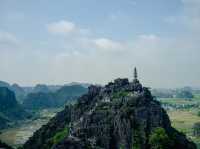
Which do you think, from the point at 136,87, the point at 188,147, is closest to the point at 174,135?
the point at 188,147

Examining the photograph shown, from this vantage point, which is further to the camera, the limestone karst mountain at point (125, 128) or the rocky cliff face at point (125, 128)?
the rocky cliff face at point (125, 128)

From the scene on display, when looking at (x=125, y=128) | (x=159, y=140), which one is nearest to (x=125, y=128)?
(x=125, y=128)

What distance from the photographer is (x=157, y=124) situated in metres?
122

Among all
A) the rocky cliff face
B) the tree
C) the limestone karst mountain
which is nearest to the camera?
the tree

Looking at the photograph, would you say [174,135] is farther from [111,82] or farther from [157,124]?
[111,82]

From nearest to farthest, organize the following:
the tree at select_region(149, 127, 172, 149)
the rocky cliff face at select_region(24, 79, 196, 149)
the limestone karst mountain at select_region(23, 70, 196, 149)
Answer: the tree at select_region(149, 127, 172, 149) < the limestone karst mountain at select_region(23, 70, 196, 149) < the rocky cliff face at select_region(24, 79, 196, 149)

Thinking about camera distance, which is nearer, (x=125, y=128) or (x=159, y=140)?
(x=159, y=140)

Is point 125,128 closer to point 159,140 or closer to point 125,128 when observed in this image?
point 125,128

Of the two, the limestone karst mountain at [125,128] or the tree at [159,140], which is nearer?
the tree at [159,140]

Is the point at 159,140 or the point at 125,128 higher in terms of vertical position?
the point at 125,128

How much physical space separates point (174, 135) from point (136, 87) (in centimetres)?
2853

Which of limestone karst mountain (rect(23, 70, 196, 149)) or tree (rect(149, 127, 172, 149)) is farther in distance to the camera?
limestone karst mountain (rect(23, 70, 196, 149))

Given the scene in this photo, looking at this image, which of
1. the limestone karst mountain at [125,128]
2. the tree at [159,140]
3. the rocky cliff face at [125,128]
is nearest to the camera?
the tree at [159,140]

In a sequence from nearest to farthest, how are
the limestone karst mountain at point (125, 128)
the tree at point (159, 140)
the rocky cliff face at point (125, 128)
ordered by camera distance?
the tree at point (159, 140) → the limestone karst mountain at point (125, 128) → the rocky cliff face at point (125, 128)
